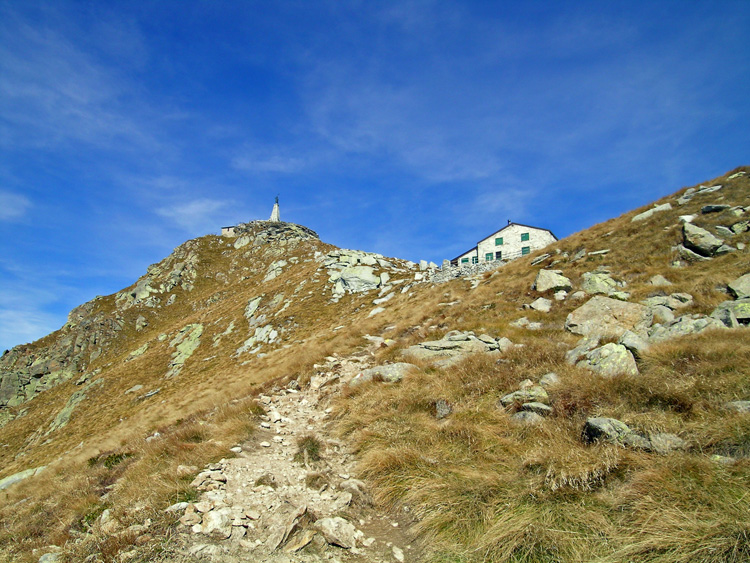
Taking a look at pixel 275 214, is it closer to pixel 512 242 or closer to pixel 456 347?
pixel 512 242

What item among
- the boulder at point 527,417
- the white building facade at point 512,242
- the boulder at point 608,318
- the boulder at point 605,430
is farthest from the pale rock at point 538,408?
the white building facade at point 512,242

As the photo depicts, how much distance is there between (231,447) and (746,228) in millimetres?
27282

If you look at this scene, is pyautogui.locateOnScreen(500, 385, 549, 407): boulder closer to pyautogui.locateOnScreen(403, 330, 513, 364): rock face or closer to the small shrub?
pyautogui.locateOnScreen(403, 330, 513, 364): rock face

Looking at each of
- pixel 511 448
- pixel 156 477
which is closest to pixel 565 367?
pixel 511 448

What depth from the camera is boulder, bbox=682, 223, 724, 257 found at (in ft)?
60.7

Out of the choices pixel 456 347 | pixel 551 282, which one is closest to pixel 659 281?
pixel 551 282

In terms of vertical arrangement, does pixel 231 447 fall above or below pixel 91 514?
above

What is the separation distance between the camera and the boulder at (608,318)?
44.2ft

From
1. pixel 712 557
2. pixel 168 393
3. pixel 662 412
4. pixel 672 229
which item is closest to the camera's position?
pixel 712 557

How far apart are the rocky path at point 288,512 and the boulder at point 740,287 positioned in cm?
1520

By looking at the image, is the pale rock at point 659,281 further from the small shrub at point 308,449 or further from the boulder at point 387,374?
the small shrub at point 308,449

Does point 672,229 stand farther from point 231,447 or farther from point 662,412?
point 231,447

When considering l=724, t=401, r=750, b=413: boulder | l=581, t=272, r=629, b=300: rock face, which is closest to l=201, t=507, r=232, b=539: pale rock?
l=724, t=401, r=750, b=413: boulder

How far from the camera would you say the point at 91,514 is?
26.1 ft
